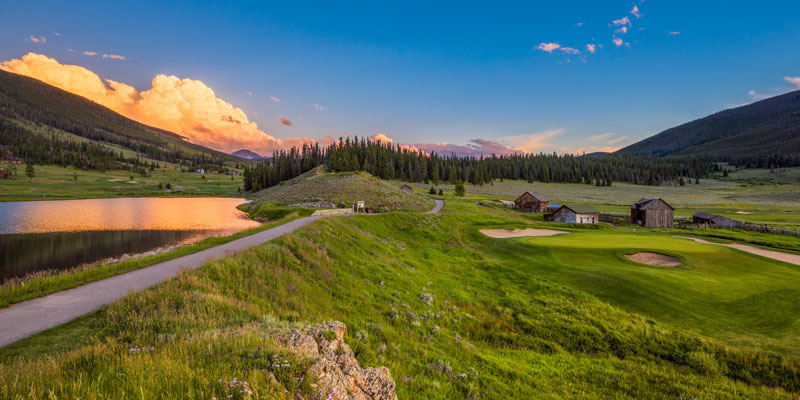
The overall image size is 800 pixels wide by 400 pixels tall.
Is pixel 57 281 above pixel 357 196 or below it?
below

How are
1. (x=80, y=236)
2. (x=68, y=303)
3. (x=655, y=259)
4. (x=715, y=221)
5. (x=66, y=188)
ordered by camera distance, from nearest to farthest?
(x=68, y=303)
(x=655, y=259)
(x=80, y=236)
(x=715, y=221)
(x=66, y=188)

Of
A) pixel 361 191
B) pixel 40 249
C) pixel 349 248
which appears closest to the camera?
pixel 349 248

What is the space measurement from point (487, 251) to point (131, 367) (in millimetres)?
29131

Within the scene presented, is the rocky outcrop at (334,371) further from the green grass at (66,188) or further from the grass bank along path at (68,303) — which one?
the green grass at (66,188)

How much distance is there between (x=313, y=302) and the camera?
1142 cm

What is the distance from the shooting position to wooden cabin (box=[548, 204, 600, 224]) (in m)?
55.1

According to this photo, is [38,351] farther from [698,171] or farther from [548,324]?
[698,171]

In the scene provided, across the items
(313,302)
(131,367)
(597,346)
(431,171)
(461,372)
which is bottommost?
(597,346)

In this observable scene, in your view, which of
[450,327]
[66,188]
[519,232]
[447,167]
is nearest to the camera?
[450,327]

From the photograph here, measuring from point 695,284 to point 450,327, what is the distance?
16.2 m

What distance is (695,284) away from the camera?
17688 mm

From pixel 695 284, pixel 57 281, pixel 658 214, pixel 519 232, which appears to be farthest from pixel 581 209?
pixel 57 281

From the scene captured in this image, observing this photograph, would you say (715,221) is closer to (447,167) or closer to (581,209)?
(581,209)

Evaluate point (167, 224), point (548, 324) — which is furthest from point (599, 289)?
point (167, 224)
